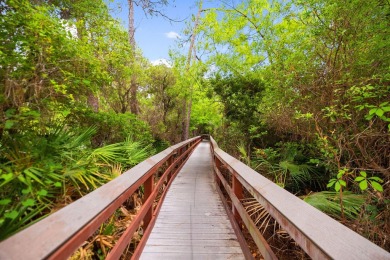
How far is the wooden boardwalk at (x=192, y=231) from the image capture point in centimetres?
274

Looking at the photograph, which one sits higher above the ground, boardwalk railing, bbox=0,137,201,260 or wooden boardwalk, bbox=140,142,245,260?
boardwalk railing, bbox=0,137,201,260

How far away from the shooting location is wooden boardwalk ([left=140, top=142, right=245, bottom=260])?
8.98ft

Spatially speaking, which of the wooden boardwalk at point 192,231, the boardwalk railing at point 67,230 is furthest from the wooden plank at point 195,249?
the boardwalk railing at point 67,230

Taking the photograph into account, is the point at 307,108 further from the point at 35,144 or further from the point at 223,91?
the point at 223,91

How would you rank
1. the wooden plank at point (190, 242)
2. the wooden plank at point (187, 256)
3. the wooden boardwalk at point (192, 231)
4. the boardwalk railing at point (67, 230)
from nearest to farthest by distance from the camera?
1. the boardwalk railing at point (67, 230)
2. the wooden plank at point (187, 256)
3. the wooden boardwalk at point (192, 231)
4. the wooden plank at point (190, 242)

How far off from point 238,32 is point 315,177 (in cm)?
889

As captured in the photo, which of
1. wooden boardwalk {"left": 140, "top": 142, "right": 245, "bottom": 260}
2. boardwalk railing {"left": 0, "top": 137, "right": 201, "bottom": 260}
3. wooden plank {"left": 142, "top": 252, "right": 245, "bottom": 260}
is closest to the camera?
boardwalk railing {"left": 0, "top": 137, "right": 201, "bottom": 260}

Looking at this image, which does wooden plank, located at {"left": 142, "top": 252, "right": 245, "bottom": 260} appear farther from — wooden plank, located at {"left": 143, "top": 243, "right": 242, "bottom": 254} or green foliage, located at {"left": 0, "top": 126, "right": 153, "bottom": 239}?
green foliage, located at {"left": 0, "top": 126, "right": 153, "bottom": 239}

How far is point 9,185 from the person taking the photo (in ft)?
9.52

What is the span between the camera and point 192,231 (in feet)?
11.0

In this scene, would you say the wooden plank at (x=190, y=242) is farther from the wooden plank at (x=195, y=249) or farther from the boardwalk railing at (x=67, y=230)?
the boardwalk railing at (x=67, y=230)

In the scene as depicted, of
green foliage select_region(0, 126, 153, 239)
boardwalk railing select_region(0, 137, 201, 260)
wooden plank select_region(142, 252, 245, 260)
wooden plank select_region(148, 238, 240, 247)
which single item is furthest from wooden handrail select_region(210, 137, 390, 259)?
green foliage select_region(0, 126, 153, 239)

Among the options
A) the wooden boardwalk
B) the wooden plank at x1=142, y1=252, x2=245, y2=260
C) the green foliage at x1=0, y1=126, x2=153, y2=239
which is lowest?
the wooden boardwalk

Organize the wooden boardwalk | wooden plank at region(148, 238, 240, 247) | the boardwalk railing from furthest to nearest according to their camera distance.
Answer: wooden plank at region(148, 238, 240, 247)
the wooden boardwalk
the boardwalk railing
